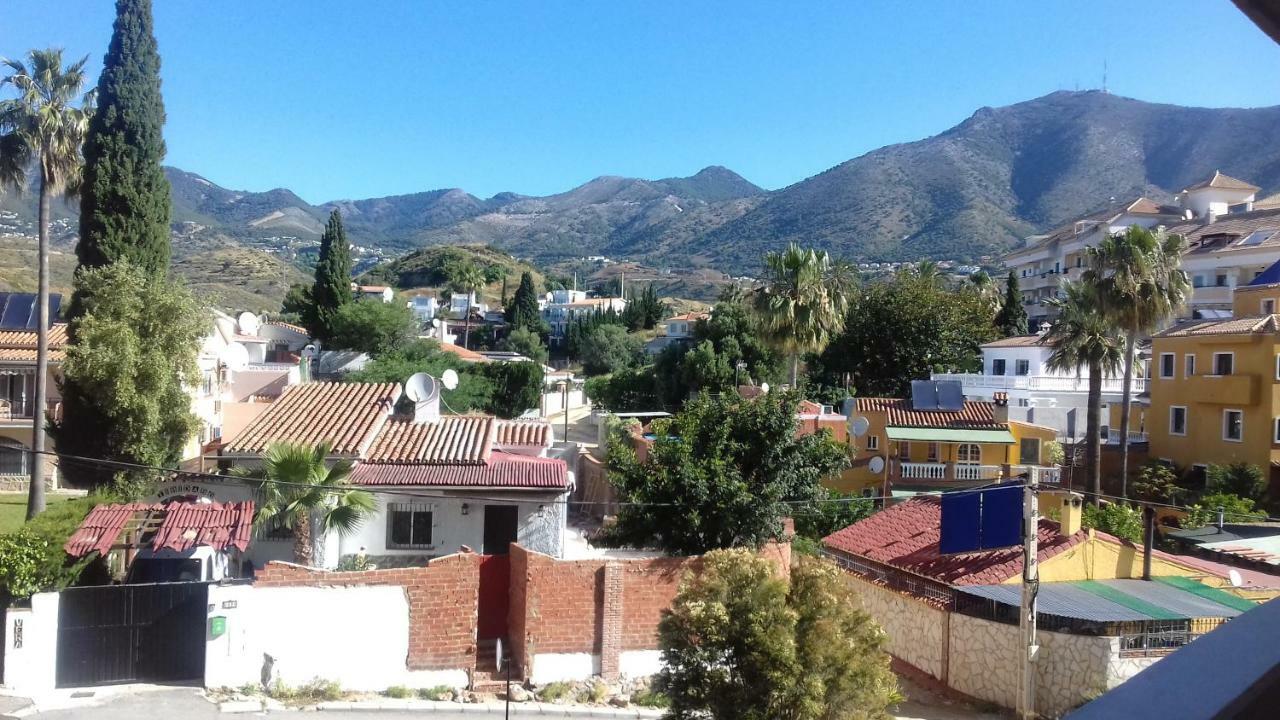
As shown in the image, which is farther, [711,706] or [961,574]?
[961,574]

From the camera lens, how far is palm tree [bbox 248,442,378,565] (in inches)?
690

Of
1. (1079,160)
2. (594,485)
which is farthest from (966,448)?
(1079,160)

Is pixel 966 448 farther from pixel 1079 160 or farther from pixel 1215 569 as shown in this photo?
pixel 1079 160

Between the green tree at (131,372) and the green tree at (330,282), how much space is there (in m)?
40.1

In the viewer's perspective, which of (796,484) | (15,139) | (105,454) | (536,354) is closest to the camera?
(796,484)

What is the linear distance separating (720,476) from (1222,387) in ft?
87.6

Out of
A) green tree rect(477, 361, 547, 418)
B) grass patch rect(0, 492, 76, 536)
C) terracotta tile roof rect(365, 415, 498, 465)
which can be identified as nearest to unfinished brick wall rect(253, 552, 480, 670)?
terracotta tile roof rect(365, 415, 498, 465)

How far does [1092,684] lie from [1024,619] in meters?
1.89

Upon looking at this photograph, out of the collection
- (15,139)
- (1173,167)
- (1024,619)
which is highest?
(1173,167)

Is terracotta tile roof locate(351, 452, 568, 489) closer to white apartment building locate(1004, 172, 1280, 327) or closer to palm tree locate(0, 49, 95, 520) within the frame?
palm tree locate(0, 49, 95, 520)

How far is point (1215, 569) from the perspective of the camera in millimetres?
19578

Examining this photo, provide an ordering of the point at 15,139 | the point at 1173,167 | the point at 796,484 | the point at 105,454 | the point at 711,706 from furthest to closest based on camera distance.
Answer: the point at 1173,167
the point at 15,139
the point at 105,454
the point at 796,484
the point at 711,706

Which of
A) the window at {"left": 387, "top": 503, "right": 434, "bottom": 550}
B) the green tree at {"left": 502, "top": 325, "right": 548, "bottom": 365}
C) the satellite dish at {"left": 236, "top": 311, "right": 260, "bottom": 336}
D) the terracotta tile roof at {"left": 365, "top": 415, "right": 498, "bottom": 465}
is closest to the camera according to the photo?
the window at {"left": 387, "top": 503, "right": 434, "bottom": 550}

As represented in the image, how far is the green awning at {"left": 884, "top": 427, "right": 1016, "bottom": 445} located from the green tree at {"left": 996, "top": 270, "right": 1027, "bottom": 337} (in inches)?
1267
